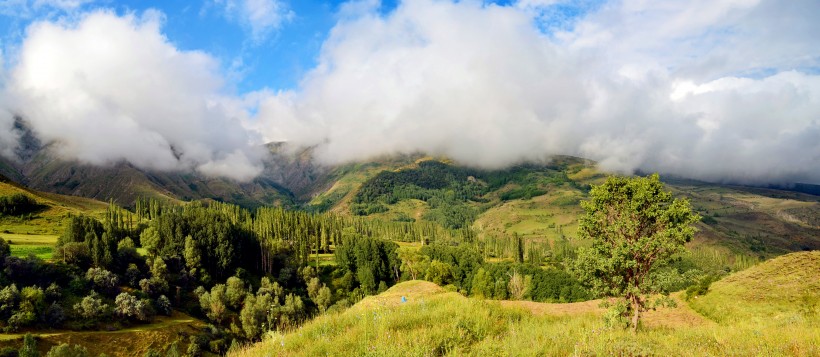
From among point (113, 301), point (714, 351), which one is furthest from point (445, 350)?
point (113, 301)

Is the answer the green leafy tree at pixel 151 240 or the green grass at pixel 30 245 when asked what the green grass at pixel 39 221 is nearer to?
the green grass at pixel 30 245

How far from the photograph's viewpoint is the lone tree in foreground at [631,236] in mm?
17297

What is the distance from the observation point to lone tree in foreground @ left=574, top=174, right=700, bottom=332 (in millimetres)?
17297

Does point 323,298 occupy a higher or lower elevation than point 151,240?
lower

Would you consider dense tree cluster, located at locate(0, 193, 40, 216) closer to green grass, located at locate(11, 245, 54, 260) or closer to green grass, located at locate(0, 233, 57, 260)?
green grass, located at locate(0, 233, 57, 260)

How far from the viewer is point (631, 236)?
18469mm

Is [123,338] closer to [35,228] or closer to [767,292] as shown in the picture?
[767,292]

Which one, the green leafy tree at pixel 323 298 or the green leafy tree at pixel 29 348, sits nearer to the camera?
the green leafy tree at pixel 29 348

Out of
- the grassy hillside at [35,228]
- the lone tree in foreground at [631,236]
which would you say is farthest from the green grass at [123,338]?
the lone tree in foreground at [631,236]

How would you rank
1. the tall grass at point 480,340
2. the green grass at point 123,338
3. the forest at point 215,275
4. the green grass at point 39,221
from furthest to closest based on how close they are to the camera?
the green grass at point 39,221
the forest at point 215,275
the green grass at point 123,338
the tall grass at point 480,340

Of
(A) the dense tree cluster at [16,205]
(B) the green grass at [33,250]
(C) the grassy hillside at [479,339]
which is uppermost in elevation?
(A) the dense tree cluster at [16,205]

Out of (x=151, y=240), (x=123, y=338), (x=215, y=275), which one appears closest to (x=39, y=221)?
(x=151, y=240)

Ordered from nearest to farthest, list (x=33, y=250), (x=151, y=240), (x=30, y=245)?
(x=33, y=250)
(x=30, y=245)
(x=151, y=240)

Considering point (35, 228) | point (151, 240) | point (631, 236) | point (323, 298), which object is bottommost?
point (323, 298)
